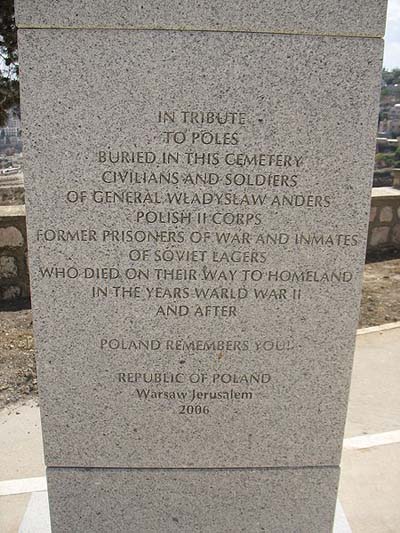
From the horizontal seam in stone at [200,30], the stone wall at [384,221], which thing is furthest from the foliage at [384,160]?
the horizontal seam in stone at [200,30]

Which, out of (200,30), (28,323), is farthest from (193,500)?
(28,323)

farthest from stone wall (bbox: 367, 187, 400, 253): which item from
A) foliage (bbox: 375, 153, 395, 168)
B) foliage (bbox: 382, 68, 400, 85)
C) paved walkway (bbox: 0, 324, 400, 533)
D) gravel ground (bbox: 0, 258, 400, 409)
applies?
foliage (bbox: 382, 68, 400, 85)

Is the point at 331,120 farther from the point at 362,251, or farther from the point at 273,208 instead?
the point at 362,251

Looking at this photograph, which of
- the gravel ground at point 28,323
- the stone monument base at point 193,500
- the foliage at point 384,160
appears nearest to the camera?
the stone monument base at point 193,500

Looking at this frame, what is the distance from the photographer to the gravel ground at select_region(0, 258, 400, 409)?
13.4ft

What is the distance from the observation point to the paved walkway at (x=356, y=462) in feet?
9.23

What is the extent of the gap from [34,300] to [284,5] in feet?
5.18

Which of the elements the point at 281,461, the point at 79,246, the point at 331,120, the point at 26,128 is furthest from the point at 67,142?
the point at 281,461

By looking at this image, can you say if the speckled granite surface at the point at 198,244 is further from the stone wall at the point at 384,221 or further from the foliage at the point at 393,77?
the foliage at the point at 393,77

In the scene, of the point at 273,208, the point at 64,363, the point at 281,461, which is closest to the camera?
the point at 273,208

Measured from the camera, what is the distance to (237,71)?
6.55 feet

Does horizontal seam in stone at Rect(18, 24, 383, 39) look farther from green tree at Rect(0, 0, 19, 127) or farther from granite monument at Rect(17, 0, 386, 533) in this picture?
green tree at Rect(0, 0, 19, 127)

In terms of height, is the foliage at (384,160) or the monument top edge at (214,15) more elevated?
the monument top edge at (214,15)

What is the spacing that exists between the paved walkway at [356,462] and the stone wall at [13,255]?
2041 mm
